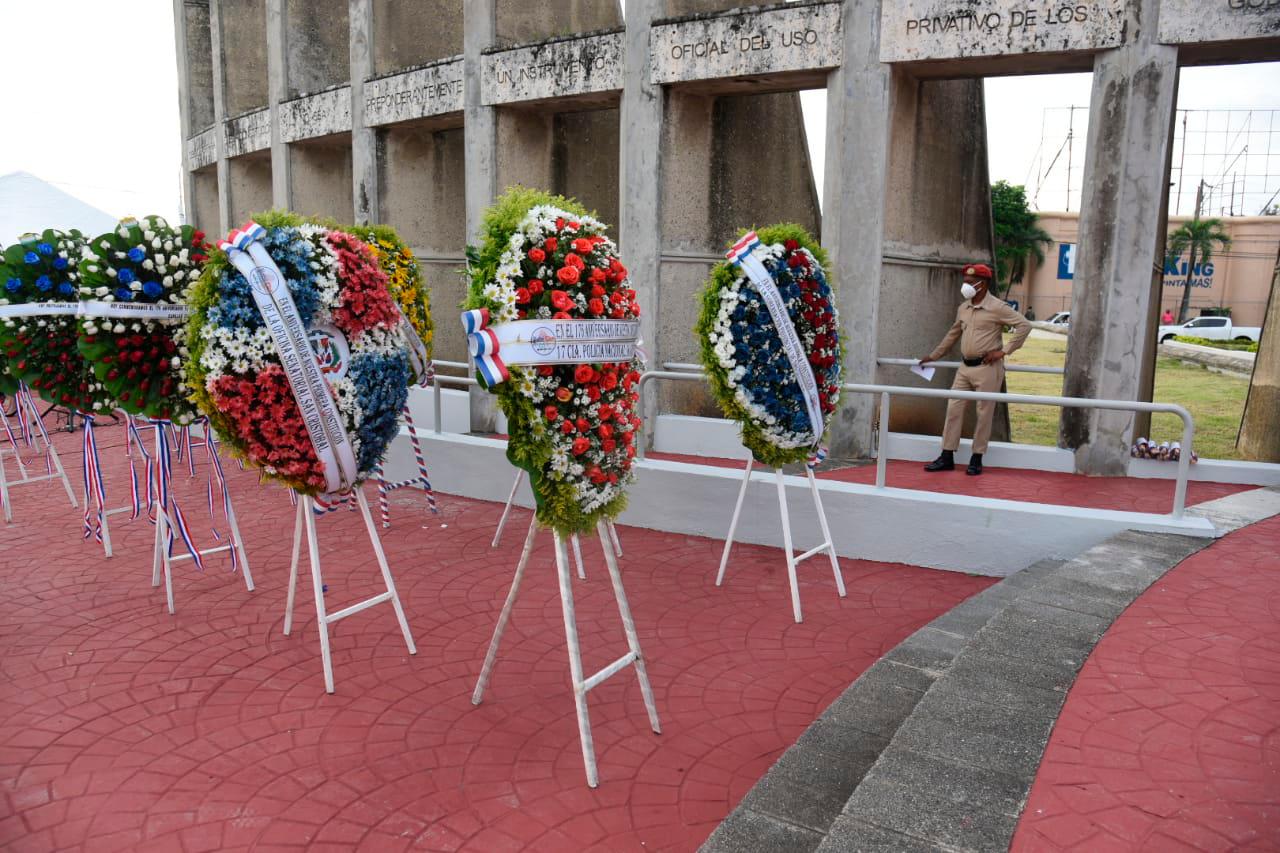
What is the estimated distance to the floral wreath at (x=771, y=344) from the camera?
5.54 metres

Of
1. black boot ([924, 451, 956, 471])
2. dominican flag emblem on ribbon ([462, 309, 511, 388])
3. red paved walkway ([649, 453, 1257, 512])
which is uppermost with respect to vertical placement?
dominican flag emblem on ribbon ([462, 309, 511, 388])

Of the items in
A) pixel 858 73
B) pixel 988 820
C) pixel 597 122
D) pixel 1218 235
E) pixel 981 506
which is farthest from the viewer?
pixel 1218 235

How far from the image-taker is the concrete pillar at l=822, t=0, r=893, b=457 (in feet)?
27.7

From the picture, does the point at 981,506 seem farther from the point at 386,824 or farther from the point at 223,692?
the point at 223,692

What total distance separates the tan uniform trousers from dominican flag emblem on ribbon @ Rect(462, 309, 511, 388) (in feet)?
18.4

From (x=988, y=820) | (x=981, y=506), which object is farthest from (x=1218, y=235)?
(x=988, y=820)

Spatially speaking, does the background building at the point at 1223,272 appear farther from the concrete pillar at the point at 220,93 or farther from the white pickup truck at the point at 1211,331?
the concrete pillar at the point at 220,93

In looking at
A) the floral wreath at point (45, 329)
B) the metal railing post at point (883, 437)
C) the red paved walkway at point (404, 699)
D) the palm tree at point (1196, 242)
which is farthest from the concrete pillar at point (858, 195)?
the palm tree at point (1196, 242)

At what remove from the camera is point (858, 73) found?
850cm

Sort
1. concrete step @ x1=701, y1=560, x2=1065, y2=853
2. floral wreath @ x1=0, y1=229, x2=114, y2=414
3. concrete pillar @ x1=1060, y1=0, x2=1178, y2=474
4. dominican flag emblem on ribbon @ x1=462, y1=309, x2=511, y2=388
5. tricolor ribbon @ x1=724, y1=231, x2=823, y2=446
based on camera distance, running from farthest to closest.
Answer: concrete pillar @ x1=1060, y1=0, x2=1178, y2=474 < floral wreath @ x1=0, y1=229, x2=114, y2=414 < tricolor ribbon @ x1=724, y1=231, x2=823, y2=446 < dominican flag emblem on ribbon @ x1=462, y1=309, x2=511, y2=388 < concrete step @ x1=701, y1=560, x2=1065, y2=853

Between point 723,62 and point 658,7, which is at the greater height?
point 658,7

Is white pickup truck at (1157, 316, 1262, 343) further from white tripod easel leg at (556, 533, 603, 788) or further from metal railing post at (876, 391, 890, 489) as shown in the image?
white tripod easel leg at (556, 533, 603, 788)

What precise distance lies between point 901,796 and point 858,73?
7.52 meters

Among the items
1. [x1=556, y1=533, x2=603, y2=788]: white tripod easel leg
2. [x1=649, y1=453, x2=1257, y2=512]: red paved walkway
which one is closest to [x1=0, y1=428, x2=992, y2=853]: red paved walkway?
[x1=556, y1=533, x2=603, y2=788]: white tripod easel leg
